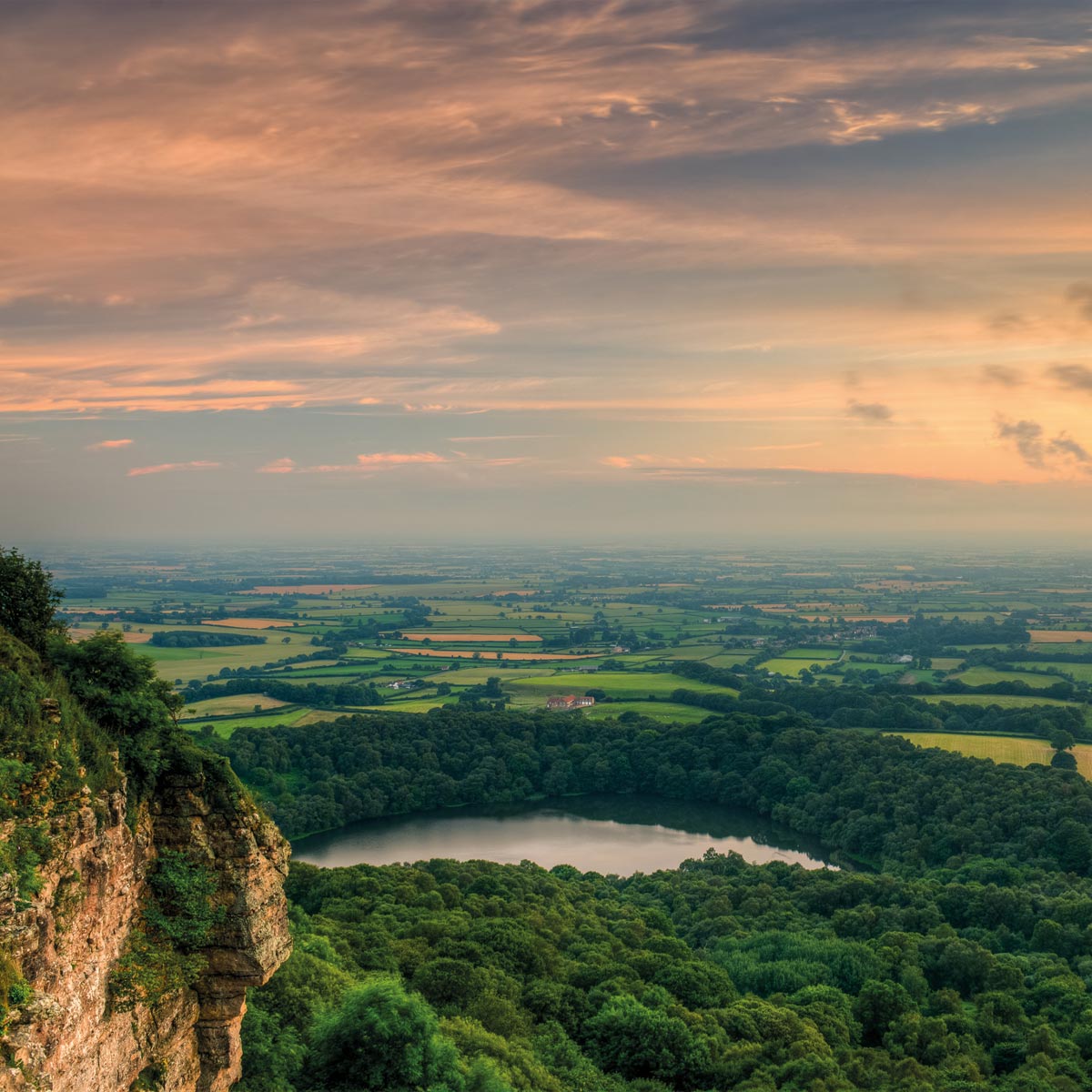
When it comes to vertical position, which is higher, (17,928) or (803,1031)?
(17,928)

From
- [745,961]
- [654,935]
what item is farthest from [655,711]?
[745,961]

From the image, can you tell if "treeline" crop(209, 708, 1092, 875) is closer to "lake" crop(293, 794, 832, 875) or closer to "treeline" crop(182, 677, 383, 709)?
"lake" crop(293, 794, 832, 875)

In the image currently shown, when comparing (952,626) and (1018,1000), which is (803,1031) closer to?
(1018,1000)

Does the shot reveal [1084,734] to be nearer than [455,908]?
No

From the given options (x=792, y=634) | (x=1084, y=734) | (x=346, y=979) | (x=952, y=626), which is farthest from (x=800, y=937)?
(x=952, y=626)

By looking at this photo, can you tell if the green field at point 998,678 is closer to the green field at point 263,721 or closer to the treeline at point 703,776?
the treeline at point 703,776
